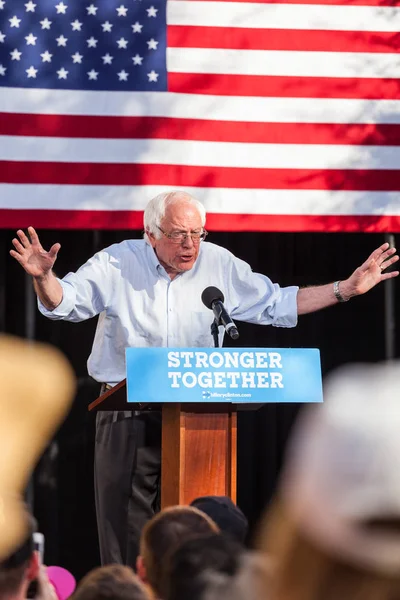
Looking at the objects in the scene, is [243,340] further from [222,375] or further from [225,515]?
[225,515]

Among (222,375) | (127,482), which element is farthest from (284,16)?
(222,375)

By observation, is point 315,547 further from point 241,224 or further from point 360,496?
point 241,224

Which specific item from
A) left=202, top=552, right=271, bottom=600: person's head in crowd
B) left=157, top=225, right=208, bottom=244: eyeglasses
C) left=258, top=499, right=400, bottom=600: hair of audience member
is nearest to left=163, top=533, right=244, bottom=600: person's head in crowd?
left=202, top=552, right=271, bottom=600: person's head in crowd

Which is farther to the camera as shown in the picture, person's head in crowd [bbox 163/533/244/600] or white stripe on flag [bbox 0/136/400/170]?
→ white stripe on flag [bbox 0/136/400/170]

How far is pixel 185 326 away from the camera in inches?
162

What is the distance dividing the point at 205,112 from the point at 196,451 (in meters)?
2.94

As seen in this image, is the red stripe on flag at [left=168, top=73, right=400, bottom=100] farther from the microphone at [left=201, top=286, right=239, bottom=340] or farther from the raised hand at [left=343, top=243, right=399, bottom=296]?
the microphone at [left=201, top=286, right=239, bottom=340]

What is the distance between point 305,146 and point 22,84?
157 centimetres

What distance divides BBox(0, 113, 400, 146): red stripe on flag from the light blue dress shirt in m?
1.46

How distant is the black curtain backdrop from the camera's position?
230 inches

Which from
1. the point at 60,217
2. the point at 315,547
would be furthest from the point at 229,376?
the point at 60,217

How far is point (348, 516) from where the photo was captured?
0.80 metres

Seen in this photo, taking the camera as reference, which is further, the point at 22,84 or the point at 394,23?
the point at 394,23

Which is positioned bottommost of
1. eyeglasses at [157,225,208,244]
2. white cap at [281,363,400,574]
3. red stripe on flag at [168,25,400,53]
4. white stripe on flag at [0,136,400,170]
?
white cap at [281,363,400,574]
